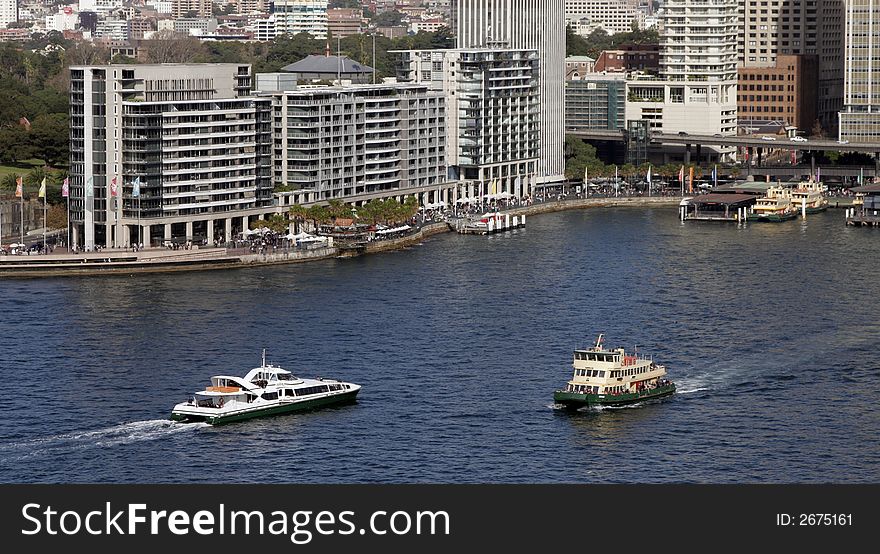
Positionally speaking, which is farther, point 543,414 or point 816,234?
point 816,234

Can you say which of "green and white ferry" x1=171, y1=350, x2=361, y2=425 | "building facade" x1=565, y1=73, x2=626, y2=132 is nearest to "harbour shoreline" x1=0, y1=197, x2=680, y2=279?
"green and white ferry" x1=171, y1=350, x2=361, y2=425

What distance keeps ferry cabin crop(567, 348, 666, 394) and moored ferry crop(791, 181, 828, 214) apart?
54.0 metres

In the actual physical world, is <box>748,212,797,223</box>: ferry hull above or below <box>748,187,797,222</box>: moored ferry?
below

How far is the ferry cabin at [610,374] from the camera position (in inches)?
2170

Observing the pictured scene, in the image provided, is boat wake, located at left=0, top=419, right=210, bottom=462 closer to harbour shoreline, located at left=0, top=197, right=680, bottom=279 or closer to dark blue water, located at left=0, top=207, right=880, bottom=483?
dark blue water, located at left=0, top=207, right=880, bottom=483

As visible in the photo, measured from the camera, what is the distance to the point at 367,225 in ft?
310

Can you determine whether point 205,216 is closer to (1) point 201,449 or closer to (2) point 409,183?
(2) point 409,183

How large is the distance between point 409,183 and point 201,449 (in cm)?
5791

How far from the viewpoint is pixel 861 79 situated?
134 metres

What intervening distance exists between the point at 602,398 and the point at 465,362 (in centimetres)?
730

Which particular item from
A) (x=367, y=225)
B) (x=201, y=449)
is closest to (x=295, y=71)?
(x=367, y=225)

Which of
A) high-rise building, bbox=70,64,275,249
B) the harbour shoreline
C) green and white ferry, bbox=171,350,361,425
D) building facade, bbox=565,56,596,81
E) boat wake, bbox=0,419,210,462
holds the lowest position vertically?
boat wake, bbox=0,419,210,462

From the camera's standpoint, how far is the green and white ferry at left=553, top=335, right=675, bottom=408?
180 ft

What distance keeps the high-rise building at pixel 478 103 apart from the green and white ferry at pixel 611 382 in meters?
57.0
